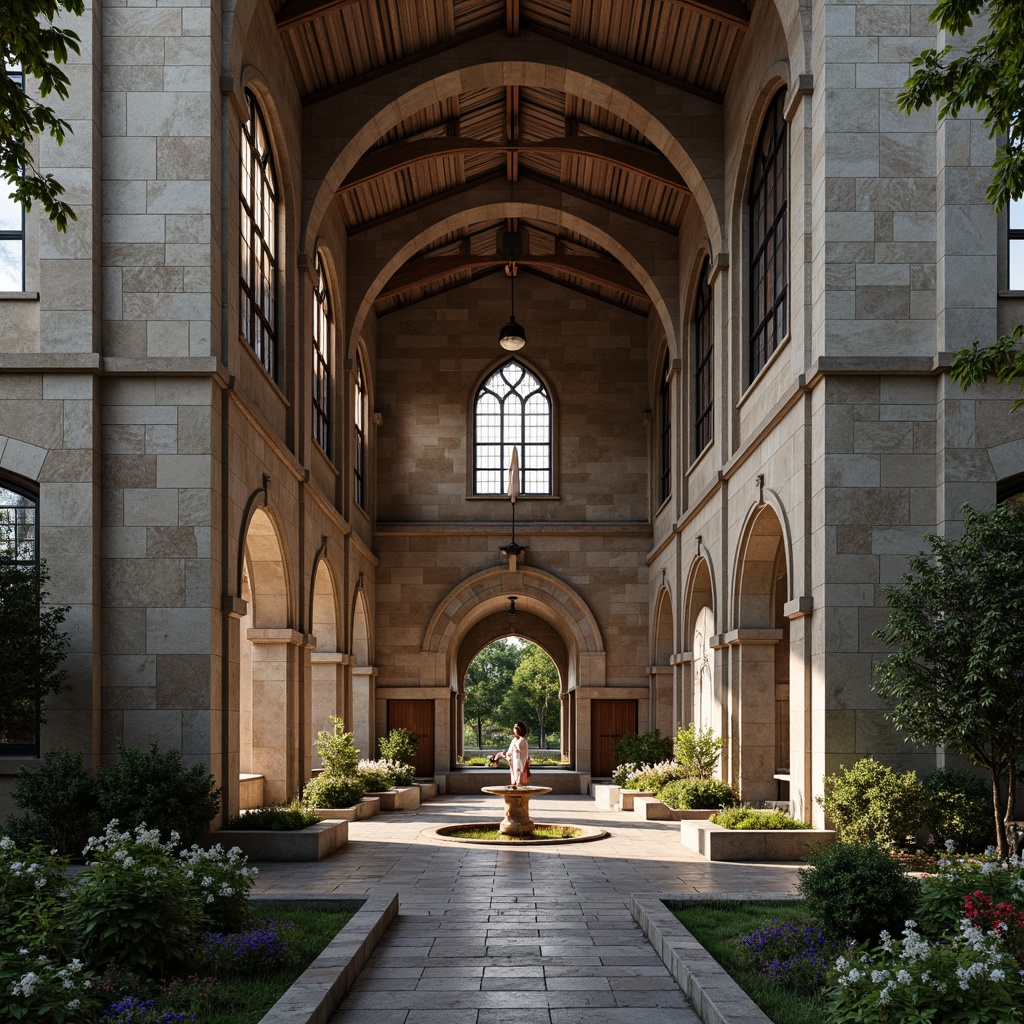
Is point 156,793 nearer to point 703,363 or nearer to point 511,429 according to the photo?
point 703,363

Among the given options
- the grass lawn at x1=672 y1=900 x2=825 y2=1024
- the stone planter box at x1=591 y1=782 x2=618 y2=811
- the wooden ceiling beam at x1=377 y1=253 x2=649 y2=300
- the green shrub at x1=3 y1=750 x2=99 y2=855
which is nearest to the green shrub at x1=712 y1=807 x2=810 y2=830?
the grass lawn at x1=672 y1=900 x2=825 y2=1024

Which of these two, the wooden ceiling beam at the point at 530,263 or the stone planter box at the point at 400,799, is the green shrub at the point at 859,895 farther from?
the wooden ceiling beam at the point at 530,263

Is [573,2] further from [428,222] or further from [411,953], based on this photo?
[411,953]

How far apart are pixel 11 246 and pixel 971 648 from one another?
35.5 ft

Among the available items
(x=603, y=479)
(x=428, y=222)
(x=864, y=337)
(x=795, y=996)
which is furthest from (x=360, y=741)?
(x=795, y=996)

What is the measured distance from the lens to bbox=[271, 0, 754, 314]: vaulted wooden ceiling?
63.4 ft

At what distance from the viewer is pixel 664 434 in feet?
95.4

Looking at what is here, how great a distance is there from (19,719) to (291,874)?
322 centimetres

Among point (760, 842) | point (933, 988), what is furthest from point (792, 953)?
point (760, 842)

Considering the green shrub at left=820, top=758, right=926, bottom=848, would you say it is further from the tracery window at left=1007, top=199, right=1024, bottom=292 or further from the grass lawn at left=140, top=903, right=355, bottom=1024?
the grass lawn at left=140, top=903, right=355, bottom=1024

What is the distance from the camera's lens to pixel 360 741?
28578 mm

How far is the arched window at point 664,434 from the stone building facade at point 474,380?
0.22 m

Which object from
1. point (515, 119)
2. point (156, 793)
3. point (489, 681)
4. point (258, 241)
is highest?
point (515, 119)

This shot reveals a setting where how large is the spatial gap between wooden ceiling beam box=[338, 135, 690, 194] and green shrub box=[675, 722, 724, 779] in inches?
379
